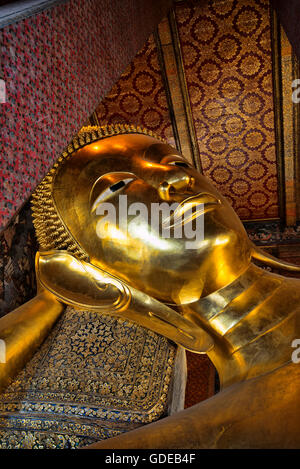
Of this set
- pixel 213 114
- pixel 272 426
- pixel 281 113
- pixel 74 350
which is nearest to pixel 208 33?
pixel 213 114

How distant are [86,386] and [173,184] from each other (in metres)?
0.88

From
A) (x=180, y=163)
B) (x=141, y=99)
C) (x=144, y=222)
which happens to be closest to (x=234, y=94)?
(x=141, y=99)

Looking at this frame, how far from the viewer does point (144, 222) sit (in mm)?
1683

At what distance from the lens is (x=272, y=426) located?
1.01m

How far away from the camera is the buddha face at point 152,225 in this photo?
5.44 ft

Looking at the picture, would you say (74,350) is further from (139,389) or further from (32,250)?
(32,250)

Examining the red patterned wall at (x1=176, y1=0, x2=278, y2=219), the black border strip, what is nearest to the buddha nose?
the black border strip

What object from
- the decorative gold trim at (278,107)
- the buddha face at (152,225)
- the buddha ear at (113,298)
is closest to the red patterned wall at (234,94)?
the decorative gold trim at (278,107)

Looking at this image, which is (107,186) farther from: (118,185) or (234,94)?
(234,94)

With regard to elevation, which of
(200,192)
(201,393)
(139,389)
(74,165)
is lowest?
(201,393)

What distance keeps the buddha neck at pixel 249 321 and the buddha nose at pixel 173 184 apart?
46 centimetres

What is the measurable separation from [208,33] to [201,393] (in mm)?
3231

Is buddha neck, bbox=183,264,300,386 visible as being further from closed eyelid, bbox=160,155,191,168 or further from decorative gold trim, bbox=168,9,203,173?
decorative gold trim, bbox=168,9,203,173

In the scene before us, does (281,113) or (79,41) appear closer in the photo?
(79,41)
